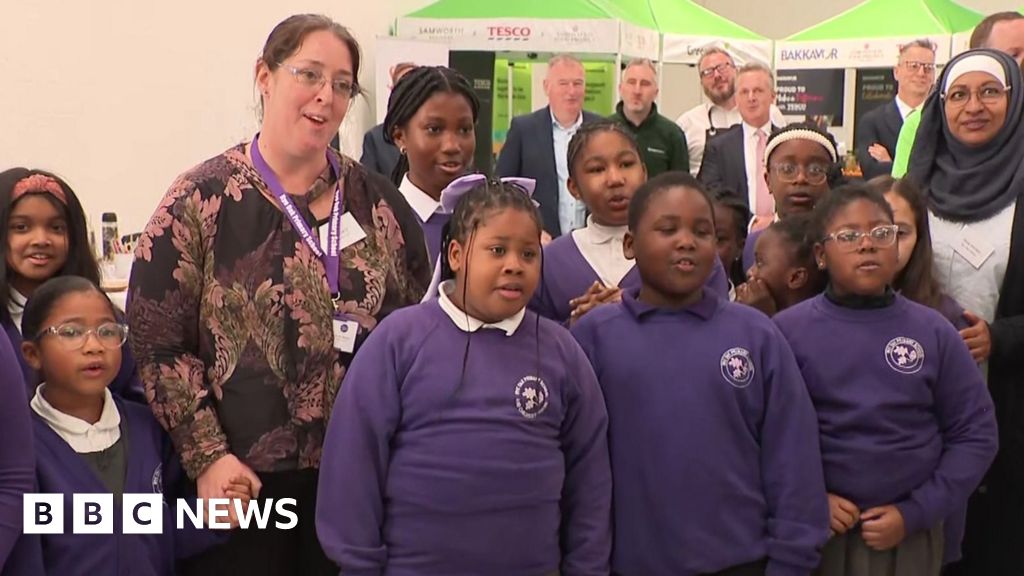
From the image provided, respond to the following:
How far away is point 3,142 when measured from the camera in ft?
16.8

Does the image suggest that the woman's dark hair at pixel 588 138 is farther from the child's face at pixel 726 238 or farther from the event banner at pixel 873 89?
the event banner at pixel 873 89

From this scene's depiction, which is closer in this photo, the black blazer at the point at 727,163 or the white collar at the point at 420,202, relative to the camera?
the white collar at the point at 420,202

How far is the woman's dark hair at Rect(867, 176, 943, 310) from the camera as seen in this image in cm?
303

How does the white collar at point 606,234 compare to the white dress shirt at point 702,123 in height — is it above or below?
below

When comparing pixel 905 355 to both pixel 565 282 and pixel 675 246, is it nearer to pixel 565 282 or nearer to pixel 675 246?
pixel 675 246

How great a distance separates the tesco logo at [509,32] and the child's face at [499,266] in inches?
245

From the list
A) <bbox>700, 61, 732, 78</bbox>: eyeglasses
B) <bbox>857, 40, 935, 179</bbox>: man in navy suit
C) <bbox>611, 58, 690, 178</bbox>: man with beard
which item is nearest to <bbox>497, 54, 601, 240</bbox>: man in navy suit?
<bbox>611, 58, 690, 178</bbox>: man with beard

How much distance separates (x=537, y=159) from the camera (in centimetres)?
601

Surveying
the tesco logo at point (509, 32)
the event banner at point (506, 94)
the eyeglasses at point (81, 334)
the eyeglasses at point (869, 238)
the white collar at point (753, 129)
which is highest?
the tesco logo at point (509, 32)

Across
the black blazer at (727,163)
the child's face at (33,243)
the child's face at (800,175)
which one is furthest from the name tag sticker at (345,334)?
the black blazer at (727,163)

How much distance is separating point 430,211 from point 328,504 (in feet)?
3.81

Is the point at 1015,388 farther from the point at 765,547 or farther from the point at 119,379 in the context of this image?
the point at 119,379

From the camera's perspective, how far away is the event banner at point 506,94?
30.1ft

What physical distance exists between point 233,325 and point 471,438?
1.84 feet
